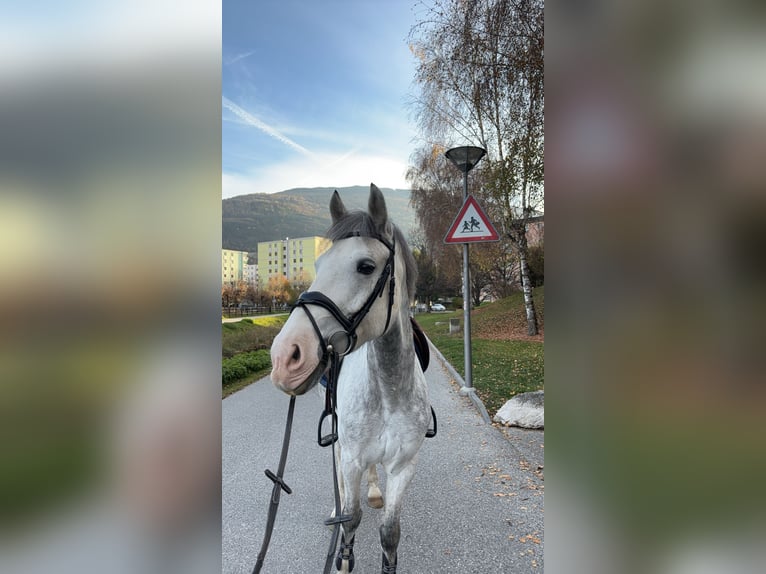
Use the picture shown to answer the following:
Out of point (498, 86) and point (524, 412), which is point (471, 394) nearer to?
point (524, 412)

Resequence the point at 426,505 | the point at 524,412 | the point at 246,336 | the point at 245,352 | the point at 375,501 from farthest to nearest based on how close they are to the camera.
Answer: the point at 246,336 < the point at 245,352 < the point at 524,412 < the point at 426,505 < the point at 375,501

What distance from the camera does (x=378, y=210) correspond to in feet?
5.59

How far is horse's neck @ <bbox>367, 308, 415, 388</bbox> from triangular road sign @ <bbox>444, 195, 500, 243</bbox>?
372cm

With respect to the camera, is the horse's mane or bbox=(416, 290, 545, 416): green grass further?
bbox=(416, 290, 545, 416): green grass

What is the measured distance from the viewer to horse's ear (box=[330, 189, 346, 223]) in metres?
1.75

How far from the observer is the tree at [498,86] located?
18.2 feet

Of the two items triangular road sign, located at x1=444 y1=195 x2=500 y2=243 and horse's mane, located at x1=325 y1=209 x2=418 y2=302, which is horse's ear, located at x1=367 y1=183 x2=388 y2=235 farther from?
triangular road sign, located at x1=444 y1=195 x2=500 y2=243

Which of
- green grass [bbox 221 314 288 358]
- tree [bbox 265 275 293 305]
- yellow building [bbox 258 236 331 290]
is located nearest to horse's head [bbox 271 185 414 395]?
yellow building [bbox 258 236 331 290]

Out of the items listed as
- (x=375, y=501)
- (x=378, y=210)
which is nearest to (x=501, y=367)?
(x=375, y=501)

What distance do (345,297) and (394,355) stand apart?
0.58 metres
